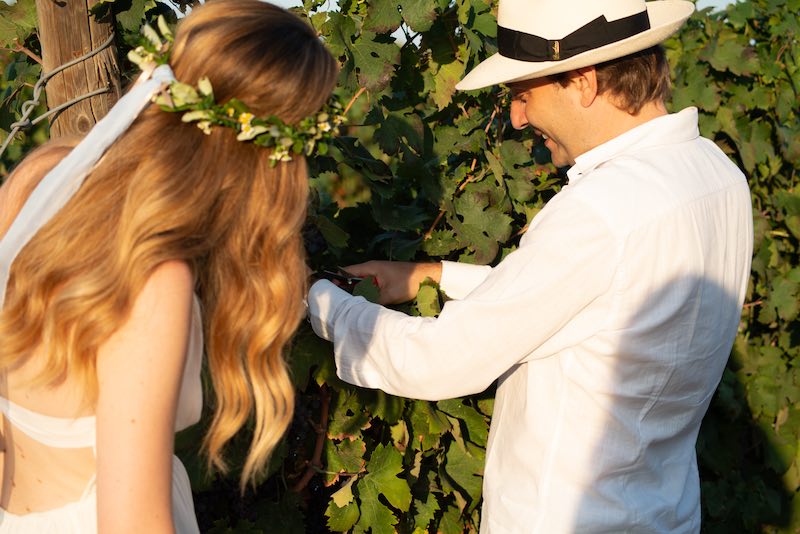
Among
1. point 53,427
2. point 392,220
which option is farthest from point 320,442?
point 53,427

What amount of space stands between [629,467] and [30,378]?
1312 mm

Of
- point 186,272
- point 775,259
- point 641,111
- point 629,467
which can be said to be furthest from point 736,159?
point 186,272

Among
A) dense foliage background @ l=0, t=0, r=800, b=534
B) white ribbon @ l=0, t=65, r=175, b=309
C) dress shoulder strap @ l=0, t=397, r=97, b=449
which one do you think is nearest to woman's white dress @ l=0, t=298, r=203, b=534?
dress shoulder strap @ l=0, t=397, r=97, b=449

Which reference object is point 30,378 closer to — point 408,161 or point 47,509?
point 47,509

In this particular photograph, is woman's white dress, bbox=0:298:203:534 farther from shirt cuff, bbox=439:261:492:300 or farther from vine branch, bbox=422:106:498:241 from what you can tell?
vine branch, bbox=422:106:498:241

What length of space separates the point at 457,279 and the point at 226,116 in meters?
1.09

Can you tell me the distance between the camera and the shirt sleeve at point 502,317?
1971 millimetres

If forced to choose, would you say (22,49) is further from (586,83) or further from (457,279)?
(586,83)

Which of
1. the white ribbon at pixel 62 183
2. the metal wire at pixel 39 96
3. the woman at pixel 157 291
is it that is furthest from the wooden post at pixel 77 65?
the white ribbon at pixel 62 183

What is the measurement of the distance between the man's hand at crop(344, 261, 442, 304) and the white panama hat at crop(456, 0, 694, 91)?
509mm

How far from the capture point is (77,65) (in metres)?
2.08

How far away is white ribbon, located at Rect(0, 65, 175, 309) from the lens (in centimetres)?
154

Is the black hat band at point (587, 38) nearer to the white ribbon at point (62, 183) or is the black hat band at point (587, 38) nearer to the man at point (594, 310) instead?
the man at point (594, 310)

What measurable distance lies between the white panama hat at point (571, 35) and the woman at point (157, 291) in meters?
0.71
